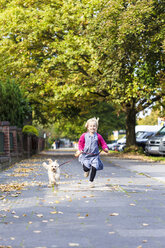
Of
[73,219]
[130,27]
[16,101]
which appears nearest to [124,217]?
[73,219]

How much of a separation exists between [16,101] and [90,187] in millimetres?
13171

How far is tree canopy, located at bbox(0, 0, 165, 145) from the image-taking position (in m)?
18.9

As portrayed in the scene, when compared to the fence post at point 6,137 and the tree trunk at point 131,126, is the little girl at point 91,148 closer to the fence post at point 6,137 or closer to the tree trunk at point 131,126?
the fence post at point 6,137

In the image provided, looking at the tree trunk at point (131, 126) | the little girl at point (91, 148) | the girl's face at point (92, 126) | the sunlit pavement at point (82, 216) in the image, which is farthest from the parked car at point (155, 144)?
the girl's face at point (92, 126)

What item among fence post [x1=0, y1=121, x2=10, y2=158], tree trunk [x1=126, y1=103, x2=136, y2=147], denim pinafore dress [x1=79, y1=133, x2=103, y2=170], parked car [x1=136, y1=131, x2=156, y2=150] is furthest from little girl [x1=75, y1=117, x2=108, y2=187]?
parked car [x1=136, y1=131, x2=156, y2=150]

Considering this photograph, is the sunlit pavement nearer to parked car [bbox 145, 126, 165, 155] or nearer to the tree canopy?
the tree canopy

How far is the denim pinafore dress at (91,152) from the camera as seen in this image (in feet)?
29.7

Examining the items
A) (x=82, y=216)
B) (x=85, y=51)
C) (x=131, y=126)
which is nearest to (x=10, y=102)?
(x=85, y=51)

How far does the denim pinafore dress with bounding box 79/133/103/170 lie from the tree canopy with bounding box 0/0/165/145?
9938mm

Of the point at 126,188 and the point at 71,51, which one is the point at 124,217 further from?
the point at 71,51

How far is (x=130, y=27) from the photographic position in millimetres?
17906

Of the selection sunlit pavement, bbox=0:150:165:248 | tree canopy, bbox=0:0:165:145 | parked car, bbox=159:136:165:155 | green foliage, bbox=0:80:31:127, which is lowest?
sunlit pavement, bbox=0:150:165:248

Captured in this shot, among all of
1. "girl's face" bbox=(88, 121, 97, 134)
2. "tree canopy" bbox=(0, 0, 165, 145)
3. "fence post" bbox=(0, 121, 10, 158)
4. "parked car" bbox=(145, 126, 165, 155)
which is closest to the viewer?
"girl's face" bbox=(88, 121, 97, 134)

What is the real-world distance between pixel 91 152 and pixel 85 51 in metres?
14.3
